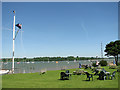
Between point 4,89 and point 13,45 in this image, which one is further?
point 13,45

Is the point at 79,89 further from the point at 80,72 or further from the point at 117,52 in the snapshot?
the point at 117,52

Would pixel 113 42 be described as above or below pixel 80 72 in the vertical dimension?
above

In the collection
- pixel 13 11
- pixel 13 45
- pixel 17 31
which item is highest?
pixel 13 11

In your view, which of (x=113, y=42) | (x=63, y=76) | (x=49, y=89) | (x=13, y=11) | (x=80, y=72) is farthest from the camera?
(x=113, y=42)

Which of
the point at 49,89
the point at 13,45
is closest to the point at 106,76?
the point at 49,89

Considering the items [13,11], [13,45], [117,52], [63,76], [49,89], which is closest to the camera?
[49,89]

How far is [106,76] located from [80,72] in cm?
439

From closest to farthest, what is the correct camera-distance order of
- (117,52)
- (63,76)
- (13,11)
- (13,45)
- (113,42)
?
→ (63,76), (13,45), (13,11), (117,52), (113,42)

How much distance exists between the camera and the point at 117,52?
1560 inches

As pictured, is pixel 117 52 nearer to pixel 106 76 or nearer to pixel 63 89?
pixel 106 76

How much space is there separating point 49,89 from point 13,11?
1876 cm

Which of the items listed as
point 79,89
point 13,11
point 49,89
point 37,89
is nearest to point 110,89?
point 79,89

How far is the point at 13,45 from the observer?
22219 mm

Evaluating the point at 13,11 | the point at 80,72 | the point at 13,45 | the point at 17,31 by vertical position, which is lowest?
the point at 80,72
